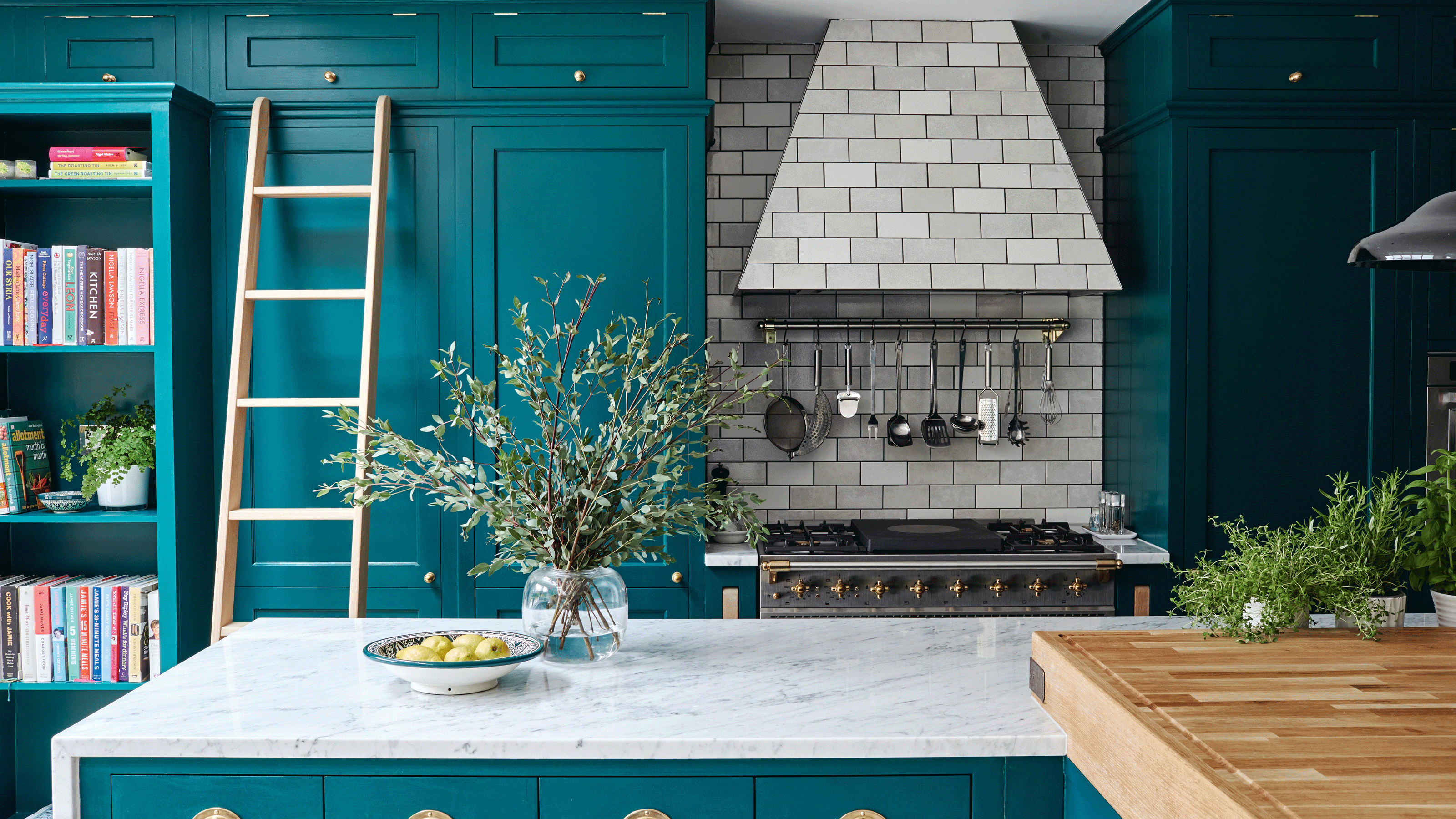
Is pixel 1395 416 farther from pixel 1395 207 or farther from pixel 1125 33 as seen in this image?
pixel 1125 33

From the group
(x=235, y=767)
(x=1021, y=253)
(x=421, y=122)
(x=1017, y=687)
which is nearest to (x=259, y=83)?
(x=421, y=122)

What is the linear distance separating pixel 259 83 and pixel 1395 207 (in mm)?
3734

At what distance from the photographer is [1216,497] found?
124 inches

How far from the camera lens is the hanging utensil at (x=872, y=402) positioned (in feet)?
11.9

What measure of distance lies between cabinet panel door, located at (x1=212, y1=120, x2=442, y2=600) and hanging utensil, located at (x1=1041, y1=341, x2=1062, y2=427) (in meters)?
2.29

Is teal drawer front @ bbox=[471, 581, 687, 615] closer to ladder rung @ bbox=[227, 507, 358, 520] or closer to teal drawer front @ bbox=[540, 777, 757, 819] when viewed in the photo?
ladder rung @ bbox=[227, 507, 358, 520]

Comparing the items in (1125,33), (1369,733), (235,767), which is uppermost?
(1125,33)

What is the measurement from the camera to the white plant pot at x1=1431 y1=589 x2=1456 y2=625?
1.70m

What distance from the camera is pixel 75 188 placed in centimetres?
294

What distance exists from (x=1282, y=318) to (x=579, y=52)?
2477 mm

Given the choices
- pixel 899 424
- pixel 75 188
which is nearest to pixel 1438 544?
pixel 899 424

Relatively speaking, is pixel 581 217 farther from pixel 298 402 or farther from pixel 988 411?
pixel 988 411

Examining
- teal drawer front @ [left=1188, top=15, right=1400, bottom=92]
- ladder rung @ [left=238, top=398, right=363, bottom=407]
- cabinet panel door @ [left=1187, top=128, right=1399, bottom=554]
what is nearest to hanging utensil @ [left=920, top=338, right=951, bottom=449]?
cabinet panel door @ [left=1187, top=128, right=1399, bottom=554]

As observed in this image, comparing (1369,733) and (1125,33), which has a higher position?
(1125,33)
